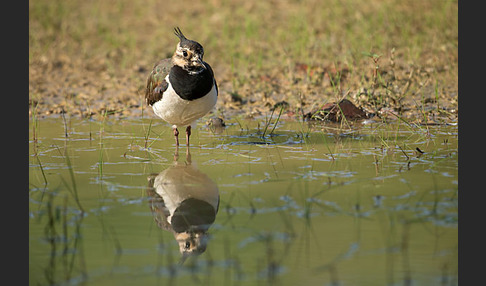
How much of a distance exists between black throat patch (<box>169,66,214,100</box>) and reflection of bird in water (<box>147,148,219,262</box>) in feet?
2.12

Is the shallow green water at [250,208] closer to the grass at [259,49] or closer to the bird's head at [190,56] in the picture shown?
the bird's head at [190,56]

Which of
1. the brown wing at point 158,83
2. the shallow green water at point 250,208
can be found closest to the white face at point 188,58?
the brown wing at point 158,83

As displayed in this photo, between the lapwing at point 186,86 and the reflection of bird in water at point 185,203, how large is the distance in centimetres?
60

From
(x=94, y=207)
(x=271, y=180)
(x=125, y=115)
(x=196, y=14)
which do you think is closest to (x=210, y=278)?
(x=94, y=207)

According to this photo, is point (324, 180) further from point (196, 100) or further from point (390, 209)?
point (196, 100)

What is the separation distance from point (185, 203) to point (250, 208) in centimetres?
49

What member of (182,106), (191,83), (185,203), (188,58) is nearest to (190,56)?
(188,58)

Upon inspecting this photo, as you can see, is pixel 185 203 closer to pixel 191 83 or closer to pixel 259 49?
pixel 191 83

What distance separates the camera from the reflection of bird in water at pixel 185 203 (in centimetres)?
430

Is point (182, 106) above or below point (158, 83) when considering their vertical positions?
below

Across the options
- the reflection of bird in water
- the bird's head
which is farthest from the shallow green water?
the bird's head

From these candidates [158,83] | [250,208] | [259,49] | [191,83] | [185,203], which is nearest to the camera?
[250,208]

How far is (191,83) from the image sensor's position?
6.25m

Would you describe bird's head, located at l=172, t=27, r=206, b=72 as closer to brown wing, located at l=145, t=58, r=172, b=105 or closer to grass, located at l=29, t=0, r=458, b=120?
brown wing, located at l=145, t=58, r=172, b=105
